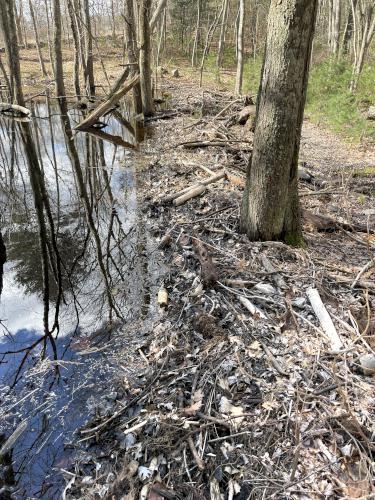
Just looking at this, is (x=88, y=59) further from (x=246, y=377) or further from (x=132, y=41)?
(x=246, y=377)

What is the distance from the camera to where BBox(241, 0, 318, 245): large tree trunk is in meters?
4.18

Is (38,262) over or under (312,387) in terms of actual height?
under

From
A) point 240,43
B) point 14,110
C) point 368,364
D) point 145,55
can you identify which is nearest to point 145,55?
point 145,55

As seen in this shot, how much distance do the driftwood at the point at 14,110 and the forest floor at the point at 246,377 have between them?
45.3 feet

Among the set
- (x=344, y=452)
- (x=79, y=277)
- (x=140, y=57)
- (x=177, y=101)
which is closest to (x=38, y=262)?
(x=79, y=277)

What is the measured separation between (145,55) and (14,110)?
23.5ft

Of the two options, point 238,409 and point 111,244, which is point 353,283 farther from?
point 111,244

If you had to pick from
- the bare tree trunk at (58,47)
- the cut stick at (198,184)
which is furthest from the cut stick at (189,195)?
the bare tree trunk at (58,47)

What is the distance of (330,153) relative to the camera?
10477 millimetres

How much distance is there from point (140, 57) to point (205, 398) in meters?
14.8

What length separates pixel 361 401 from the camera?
312 centimetres

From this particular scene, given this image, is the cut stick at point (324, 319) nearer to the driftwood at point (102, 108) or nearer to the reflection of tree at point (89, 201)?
the reflection of tree at point (89, 201)

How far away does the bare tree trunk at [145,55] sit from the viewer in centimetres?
1359

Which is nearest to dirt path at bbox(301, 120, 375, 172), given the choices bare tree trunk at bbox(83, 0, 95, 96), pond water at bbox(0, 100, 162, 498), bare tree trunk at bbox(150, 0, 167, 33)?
pond water at bbox(0, 100, 162, 498)
